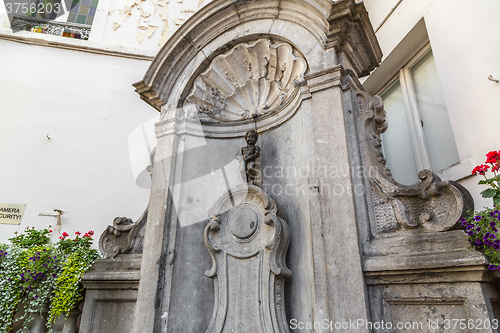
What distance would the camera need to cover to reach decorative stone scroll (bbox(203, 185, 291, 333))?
225 centimetres

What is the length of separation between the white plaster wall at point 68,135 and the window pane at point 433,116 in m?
4.38

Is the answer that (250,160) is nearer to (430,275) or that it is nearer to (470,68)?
(430,275)

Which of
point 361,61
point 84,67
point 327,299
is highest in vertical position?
point 84,67

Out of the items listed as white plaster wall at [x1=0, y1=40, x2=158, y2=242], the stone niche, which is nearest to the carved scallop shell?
the stone niche

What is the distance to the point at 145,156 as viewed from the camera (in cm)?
572

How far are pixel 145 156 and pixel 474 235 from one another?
16.8ft

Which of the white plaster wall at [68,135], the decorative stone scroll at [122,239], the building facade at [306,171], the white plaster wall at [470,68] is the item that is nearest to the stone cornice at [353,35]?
the building facade at [306,171]

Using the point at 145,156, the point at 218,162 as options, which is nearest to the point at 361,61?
the point at 218,162

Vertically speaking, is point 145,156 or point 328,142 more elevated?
point 145,156

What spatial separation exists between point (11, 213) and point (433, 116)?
246 inches

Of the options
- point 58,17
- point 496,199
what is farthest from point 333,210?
point 58,17

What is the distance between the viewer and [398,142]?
4.36m

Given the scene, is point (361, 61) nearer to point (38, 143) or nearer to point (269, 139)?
point (269, 139)

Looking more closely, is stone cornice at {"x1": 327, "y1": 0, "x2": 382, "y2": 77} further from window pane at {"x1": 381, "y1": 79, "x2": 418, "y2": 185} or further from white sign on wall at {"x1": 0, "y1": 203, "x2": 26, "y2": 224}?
white sign on wall at {"x1": 0, "y1": 203, "x2": 26, "y2": 224}
